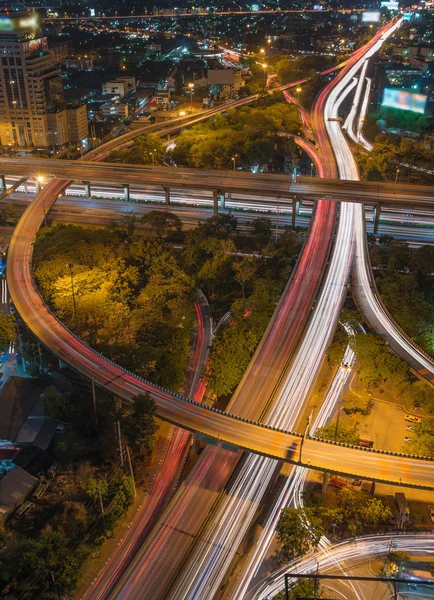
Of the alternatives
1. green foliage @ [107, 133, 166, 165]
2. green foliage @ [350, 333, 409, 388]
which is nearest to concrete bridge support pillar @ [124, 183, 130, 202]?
green foliage @ [107, 133, 166, 165]

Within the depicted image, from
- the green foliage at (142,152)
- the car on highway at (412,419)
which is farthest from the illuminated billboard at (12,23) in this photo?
the car on highway at (412,419)

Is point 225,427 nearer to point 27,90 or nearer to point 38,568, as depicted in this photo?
point 38,568

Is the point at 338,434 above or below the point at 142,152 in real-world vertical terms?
above

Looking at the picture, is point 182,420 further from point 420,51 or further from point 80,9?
point 80,9

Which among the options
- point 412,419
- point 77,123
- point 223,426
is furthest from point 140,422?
point 77,123

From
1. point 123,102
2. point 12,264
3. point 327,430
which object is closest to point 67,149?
point 123,102

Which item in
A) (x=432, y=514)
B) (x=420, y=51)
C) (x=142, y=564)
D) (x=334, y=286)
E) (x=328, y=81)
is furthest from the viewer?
(x=420, y=51)
